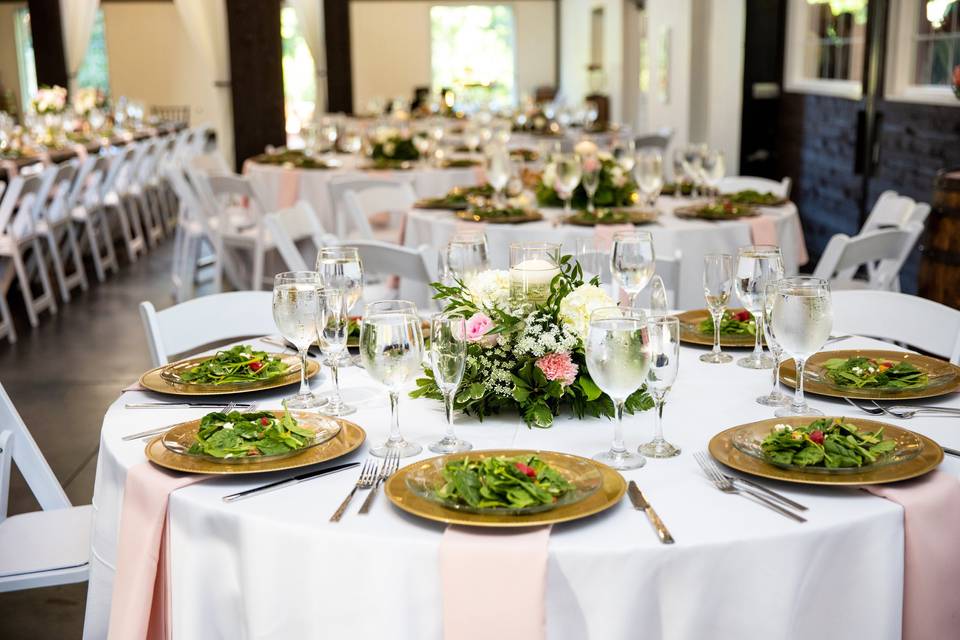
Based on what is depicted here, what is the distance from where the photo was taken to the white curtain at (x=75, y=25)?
13625 millimetres

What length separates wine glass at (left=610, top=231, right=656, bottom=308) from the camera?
7.55 ft

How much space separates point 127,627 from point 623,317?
896 millimetres

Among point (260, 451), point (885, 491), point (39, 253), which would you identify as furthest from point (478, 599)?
point (39, 253)

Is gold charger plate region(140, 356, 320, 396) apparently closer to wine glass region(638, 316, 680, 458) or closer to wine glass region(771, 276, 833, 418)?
wine glass region(638, 316, 680, 458)

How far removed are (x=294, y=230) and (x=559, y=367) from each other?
109 inches

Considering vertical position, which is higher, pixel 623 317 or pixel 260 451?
pixel 623 317

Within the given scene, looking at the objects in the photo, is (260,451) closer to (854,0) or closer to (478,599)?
(478,599)

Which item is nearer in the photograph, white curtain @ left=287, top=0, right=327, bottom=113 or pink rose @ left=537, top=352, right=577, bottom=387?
pink rose @ left=537, top=352, right=577, bottom=387

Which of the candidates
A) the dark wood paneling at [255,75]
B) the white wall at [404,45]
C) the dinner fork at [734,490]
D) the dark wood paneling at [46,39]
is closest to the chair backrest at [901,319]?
the dinner fork at [734,490]

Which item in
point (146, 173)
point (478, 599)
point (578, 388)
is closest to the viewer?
point (478, 599)

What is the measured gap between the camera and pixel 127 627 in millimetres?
1690

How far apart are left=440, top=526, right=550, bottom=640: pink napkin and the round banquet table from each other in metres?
0.02

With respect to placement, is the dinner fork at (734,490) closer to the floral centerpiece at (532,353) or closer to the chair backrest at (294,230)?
the floral centerpiece at (532,353)

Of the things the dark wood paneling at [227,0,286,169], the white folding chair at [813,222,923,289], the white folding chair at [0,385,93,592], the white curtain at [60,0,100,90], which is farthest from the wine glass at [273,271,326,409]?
the white curtain at [60,0,100,90]
